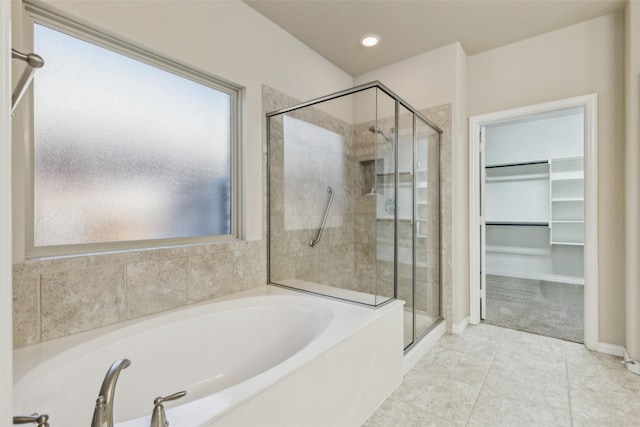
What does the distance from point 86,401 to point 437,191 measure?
8.98 ft

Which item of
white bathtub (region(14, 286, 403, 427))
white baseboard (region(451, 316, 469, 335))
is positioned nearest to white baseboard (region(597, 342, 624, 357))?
white baseboard (region(451, 316, 469, 335))

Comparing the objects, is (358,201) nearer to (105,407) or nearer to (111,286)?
(111,286)

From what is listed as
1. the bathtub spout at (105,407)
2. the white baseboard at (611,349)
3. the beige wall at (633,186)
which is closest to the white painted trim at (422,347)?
the white baseboard at (611,349)

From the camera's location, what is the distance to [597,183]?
2.31m

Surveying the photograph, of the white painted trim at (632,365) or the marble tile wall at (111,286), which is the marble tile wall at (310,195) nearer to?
the marble tile wall at (111,286)

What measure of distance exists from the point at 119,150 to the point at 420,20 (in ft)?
7.76

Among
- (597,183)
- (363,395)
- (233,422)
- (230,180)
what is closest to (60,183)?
(230,180)

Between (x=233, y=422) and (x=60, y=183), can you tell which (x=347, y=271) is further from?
(x=60, y=183)

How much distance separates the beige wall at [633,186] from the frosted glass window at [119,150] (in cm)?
283

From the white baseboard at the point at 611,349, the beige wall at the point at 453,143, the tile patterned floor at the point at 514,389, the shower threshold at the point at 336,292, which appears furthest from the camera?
the beige wall at the point at 453,143

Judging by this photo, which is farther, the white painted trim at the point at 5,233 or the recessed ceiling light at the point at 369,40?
the recessed ceiling light at the point at 369,40

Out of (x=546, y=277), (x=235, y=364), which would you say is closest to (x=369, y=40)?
(x=235, y=364)

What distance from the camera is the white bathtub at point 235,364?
1.02m

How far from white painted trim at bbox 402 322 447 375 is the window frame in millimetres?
1468
